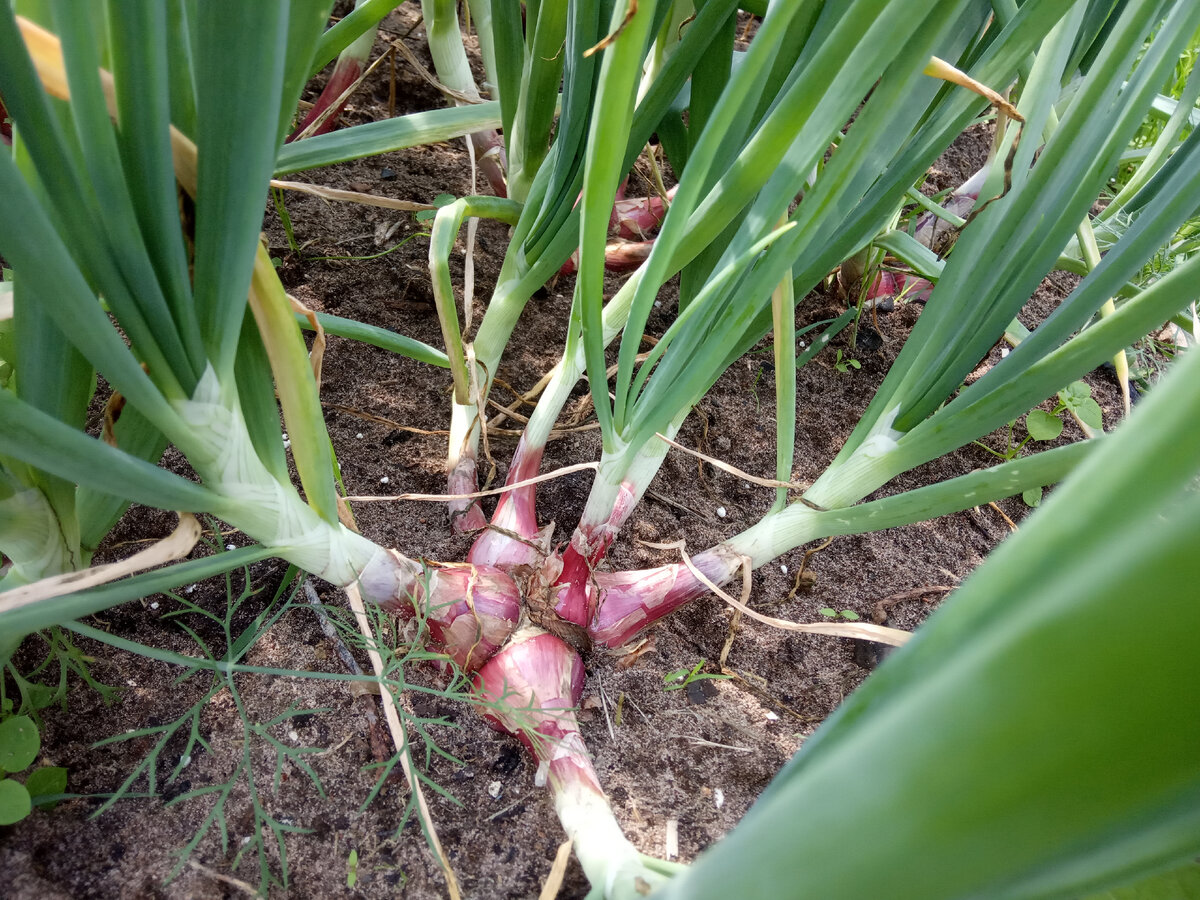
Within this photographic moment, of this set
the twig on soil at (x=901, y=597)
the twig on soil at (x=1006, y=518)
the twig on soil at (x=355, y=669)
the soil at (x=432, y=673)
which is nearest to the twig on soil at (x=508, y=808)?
the soil at (x=432, y=673)

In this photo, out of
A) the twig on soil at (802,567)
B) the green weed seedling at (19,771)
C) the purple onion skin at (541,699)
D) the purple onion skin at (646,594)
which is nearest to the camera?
the green weed seedling at (19,771)

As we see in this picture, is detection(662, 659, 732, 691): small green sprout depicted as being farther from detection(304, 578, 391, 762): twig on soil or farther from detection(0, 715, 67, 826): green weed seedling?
detection(0, 715, 67, 826): green weed seedling

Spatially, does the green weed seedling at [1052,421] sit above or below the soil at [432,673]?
above

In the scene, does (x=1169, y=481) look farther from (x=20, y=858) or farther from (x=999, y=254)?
(x=20, y=858)

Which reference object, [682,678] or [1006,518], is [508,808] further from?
[1006,518]

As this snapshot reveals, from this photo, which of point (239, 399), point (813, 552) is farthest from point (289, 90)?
point (813, 552)

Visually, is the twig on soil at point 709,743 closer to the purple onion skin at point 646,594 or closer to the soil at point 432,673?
the soil at point 432,673
